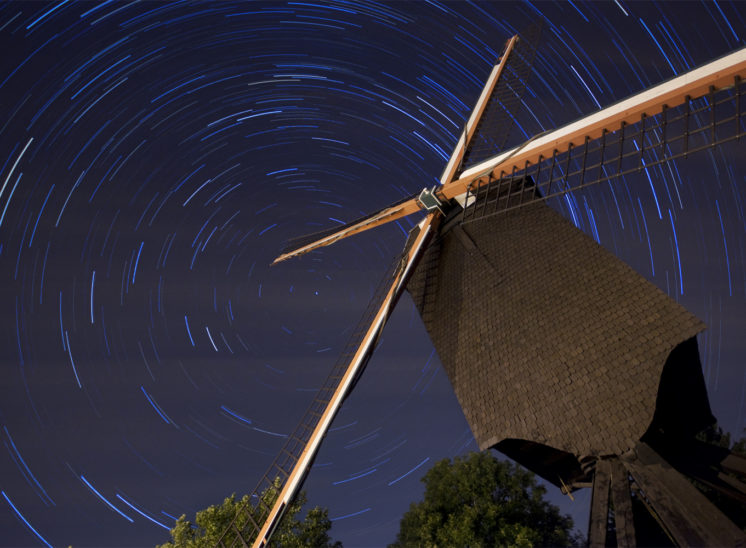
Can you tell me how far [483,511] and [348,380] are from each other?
7.61m

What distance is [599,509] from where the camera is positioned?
8.80 metres

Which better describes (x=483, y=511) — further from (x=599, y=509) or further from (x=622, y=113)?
(x=622, y=113)

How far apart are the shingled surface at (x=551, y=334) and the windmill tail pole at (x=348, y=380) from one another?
1247 mm

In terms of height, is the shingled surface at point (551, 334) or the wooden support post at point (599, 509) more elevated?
the shingled surface at point (551, 334)

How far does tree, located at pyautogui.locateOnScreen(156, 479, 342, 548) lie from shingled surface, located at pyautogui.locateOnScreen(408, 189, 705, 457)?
26.8 feet

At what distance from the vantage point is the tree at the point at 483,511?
15.1m

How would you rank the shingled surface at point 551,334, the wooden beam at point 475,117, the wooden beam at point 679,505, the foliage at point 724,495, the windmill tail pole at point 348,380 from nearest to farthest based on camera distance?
the wooden beam at point 679,505, the shingled surface at point 551,334, the windmill tail pole at point 348,380, the foliage at point 724,495, the wooden beam at point 475,117

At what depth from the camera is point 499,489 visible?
1673 centimetres

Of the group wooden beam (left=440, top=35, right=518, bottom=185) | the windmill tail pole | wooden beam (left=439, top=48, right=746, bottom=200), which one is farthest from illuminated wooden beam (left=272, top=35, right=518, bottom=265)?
wooden beam (left=439, top=48, right=746, bottom=200)

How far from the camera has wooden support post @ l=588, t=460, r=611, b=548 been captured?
8547 mm

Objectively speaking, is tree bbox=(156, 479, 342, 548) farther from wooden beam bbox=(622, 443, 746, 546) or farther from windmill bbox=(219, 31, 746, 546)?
wooden beam bbox=(622, 443, 746, 546)

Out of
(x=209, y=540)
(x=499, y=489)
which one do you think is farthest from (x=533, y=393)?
(x=209, y=540)

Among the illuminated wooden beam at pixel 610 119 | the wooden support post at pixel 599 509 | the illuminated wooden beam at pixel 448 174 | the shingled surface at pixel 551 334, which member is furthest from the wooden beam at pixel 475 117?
the wooden support post at pixel 599 509

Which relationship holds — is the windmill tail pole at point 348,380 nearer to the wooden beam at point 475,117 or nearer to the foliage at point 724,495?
the wooden beam at point 475,117
